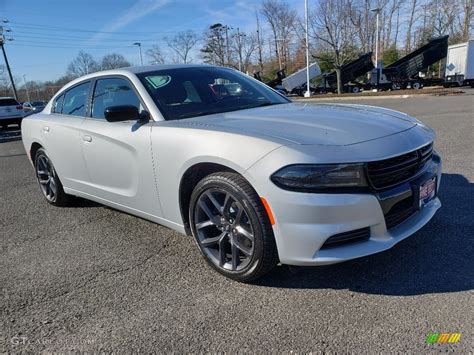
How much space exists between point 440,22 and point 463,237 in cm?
5547

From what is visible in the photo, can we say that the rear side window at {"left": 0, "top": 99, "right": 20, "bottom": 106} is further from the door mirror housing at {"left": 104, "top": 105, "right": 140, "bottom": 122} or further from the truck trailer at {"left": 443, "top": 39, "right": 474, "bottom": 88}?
the truck trailer at {"left": 443, "top": 39, "right": 474, "bottom": 88}

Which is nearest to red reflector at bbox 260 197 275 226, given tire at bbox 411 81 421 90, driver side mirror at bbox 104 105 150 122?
driver side mirror at bbox 104 105 150 122

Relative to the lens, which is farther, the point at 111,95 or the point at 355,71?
the point at 355,71

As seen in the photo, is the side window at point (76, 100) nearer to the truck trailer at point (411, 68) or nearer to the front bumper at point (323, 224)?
the front bumper at point (323, 224)

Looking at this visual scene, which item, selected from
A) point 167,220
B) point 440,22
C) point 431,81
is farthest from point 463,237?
point 440,22

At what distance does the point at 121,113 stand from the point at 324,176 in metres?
1.76

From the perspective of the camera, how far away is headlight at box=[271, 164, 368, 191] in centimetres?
232

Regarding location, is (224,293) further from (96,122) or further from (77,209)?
(77,209)

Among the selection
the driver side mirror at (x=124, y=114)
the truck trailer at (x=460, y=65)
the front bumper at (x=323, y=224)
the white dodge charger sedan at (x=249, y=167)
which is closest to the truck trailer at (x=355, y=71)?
the truck trailer at (x=460, y=65)

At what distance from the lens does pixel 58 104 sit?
4816 mm

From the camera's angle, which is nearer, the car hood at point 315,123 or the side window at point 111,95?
the car hood at point 315,123

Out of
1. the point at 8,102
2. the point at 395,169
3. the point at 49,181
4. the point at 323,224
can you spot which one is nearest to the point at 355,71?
the point at 8,102

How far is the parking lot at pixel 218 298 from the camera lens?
2230 mm

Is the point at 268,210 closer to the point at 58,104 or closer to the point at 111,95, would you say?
the point at 111,95
